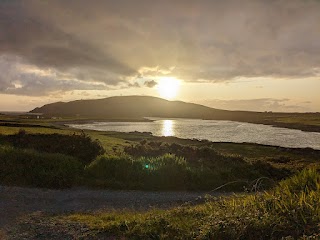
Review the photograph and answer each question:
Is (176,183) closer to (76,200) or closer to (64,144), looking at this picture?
(76,200)

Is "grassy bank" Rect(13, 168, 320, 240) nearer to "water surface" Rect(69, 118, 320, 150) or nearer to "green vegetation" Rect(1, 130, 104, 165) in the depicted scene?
"green vegetation" Rect(1, 130, 104, 165)

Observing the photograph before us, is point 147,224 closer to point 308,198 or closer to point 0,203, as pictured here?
point 308,198

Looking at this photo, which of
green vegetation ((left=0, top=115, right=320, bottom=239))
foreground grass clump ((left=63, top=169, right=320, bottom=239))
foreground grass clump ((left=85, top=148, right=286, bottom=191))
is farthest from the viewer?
foreground grass clump ((left=85, top=148, right=286, bottom=191))

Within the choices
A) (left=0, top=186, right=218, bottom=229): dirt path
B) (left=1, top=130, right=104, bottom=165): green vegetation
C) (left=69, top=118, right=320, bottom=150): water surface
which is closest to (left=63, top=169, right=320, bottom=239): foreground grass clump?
(left=0, top=186, right=218, bottom=229): dirt path

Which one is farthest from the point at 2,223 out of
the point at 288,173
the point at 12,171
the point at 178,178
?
the point at 288,173

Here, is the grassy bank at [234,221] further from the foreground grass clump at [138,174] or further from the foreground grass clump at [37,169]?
the foreground grass clump at [138,174]

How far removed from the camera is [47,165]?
23.0 m

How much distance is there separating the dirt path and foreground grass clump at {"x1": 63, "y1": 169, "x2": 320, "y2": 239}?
3.75 metres

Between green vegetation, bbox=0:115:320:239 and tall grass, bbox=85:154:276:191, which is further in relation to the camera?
tall grass, bbox=85:154:276:191

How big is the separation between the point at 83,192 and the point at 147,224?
31.3ft

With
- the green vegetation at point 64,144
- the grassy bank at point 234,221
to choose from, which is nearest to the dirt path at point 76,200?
the grassy bank at point 234,221

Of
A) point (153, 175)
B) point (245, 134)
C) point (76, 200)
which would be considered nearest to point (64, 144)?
point (153, 175)

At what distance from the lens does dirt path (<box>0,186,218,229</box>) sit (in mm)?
15734

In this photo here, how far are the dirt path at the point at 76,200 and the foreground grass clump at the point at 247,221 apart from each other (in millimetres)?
3755
